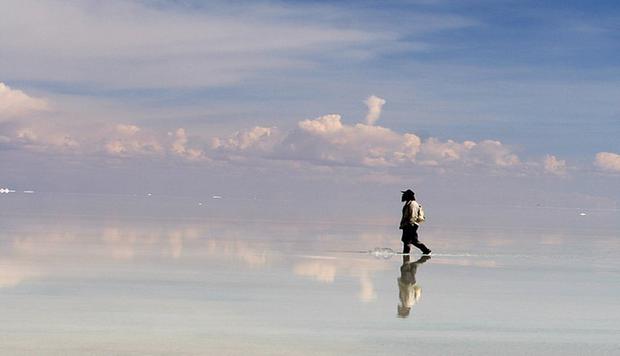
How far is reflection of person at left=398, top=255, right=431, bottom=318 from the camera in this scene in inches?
654

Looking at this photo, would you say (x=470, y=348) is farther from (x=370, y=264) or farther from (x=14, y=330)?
(x=370, y=264)

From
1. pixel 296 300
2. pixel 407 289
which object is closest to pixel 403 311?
pixel 296 300

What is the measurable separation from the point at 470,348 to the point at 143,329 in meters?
4.54

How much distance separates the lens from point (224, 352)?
11.9m

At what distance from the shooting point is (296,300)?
17562 mm

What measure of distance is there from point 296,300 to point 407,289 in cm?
320

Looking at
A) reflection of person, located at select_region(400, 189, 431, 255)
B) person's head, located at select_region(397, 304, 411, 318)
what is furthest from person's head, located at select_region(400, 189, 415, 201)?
person's head, located at select_region(397, 304, 411, 318)

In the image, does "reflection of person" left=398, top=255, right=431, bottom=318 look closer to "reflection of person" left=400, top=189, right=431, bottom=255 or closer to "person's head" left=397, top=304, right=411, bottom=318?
"person's head" left=397, top=304, right=411, bottom=318

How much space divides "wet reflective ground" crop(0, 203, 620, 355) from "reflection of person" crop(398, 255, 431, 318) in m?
0.04

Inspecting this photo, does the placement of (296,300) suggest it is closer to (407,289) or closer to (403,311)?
(403,311)

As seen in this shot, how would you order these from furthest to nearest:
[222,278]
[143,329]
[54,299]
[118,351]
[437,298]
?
1. [222,278]
2. [437,298]
3. [54,299]
4. [143,329]
5. [118,351]

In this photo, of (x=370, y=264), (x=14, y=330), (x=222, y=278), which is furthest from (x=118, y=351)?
(x=370, y=264)

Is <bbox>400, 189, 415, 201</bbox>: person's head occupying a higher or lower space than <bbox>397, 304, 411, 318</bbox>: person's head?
higher

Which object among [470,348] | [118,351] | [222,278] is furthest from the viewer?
[222,278]
